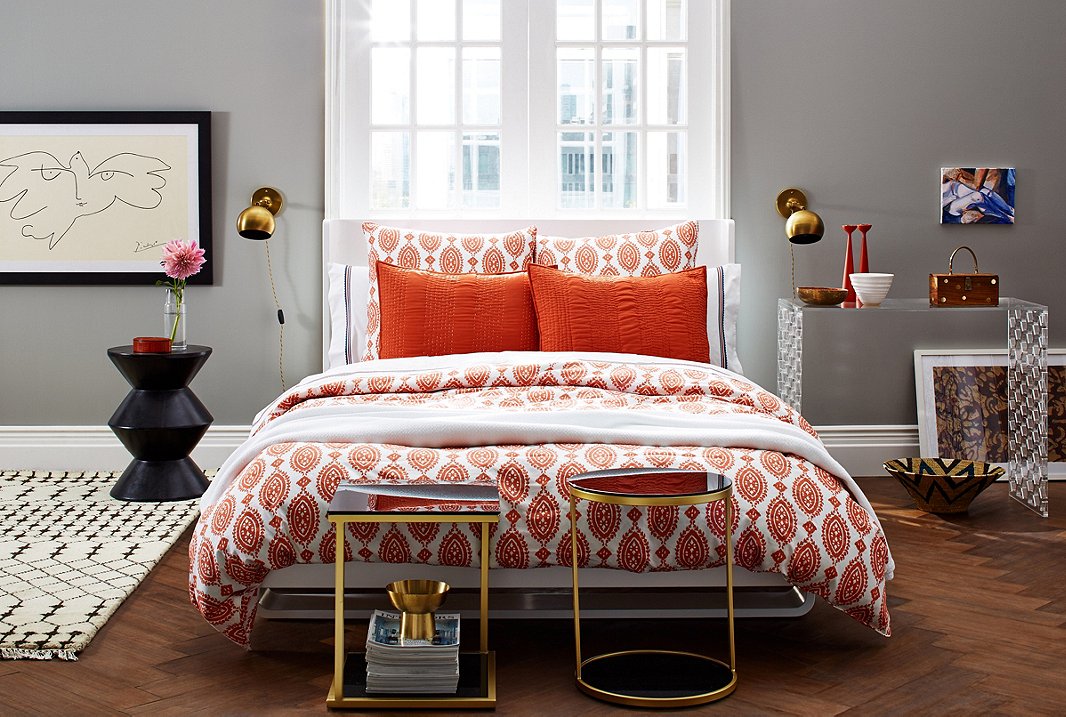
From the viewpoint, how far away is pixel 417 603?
2395 mm

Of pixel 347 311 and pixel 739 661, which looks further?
pixel 347 311

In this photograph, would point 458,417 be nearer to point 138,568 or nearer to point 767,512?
point 767,512

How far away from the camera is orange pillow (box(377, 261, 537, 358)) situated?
12.8 ft

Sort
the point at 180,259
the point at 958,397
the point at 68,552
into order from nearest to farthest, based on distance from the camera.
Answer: the point at 68,552 → the point at 180,259 → the point at 958,397

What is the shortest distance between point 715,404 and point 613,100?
2.25 meters

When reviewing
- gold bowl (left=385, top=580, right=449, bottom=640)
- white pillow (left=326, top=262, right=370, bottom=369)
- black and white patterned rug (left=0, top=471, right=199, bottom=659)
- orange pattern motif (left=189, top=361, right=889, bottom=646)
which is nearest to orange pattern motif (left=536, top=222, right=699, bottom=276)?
white pillow (left=326, top=262, right=370, bottom=369)

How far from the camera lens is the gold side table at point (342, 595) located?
7.79 feet

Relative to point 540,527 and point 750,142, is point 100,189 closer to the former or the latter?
point 750,142

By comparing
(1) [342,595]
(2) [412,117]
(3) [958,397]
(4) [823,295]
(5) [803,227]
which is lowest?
(1) [342,595]

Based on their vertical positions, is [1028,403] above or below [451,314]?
below

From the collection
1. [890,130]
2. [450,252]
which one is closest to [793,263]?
[890,130]

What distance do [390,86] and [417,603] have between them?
10.3ft

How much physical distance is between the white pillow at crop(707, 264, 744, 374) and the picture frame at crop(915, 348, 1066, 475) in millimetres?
986

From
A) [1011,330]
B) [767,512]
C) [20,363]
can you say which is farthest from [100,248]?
[1011,330]
